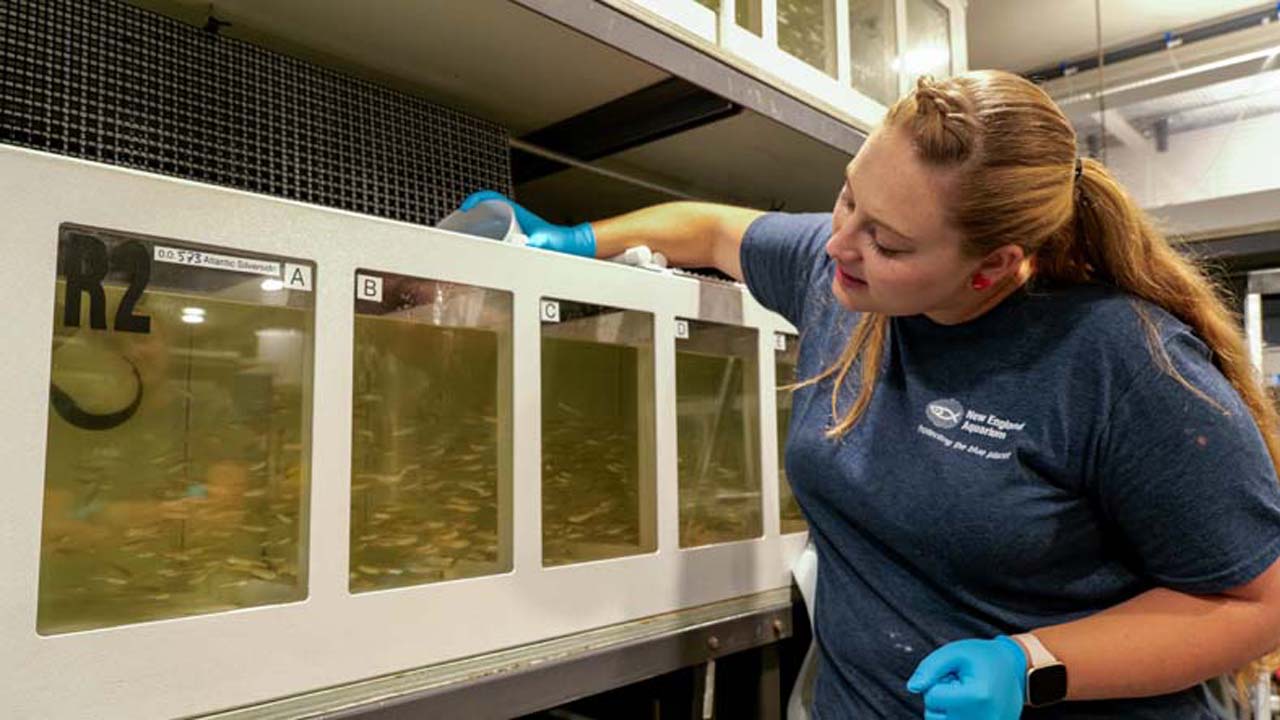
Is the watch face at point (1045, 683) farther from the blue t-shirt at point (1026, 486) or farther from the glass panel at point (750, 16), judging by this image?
the glass panel at point (750, 16)

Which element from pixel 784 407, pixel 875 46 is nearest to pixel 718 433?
pixel 784 407

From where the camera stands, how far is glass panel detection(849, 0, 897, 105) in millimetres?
1695

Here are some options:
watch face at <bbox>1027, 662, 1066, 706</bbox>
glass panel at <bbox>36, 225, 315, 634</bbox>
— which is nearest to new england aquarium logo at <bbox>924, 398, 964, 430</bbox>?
watch face at <bbox>1027, 662, 1066, 706</bbox>

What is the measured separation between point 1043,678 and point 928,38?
157 cm

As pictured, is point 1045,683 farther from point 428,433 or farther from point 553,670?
point 428,433

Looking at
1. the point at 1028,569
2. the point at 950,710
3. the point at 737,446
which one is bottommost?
the point at 950,710

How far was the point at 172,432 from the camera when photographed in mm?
693

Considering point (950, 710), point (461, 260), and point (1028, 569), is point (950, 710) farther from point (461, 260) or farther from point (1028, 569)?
point (461, 260)

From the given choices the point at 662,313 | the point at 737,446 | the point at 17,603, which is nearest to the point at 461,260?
the point at 662,313

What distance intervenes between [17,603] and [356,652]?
0.27 meters

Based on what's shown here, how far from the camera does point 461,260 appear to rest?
86 centimetres

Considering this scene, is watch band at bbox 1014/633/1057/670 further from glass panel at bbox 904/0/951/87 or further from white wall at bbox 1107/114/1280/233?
white wall at bbox 1107/114/1280/233

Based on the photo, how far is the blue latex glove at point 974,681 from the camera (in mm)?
771

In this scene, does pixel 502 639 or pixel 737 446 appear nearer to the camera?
pixel 502 639
